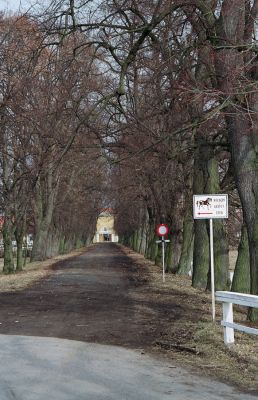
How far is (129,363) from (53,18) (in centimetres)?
792

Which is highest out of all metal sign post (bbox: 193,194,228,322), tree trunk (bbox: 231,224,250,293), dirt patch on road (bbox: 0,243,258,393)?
metal sign post (bbox: 193,194,228,322)

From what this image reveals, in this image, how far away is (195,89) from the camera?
11.0m

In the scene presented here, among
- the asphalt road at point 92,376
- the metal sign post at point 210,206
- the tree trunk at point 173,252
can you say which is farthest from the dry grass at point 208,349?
the tree trunk at point 173,252

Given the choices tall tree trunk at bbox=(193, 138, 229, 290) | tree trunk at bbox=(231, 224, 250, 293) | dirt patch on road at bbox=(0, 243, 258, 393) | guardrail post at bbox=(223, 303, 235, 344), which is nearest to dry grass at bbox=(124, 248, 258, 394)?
dirt patch on road at bbox=(0, 243, 258, 393)

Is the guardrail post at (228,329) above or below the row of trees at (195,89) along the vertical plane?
below

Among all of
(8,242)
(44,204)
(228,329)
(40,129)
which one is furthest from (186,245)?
(228,329)

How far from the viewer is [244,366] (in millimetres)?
8820

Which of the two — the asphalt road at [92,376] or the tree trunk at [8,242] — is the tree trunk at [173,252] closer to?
the tree trunk at [8,242]

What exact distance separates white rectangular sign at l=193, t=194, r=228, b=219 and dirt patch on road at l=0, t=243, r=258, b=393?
236cm

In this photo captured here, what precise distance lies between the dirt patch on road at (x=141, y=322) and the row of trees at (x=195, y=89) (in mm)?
1920

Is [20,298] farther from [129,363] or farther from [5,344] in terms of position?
[129,363]

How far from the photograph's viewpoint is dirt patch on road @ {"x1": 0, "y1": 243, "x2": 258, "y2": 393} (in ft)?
30.7

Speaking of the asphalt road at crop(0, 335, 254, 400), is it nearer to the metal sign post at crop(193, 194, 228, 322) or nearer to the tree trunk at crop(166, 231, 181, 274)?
the metal sign post at crop(193, 194, 228, 322)

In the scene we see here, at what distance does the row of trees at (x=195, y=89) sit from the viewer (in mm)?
12336
